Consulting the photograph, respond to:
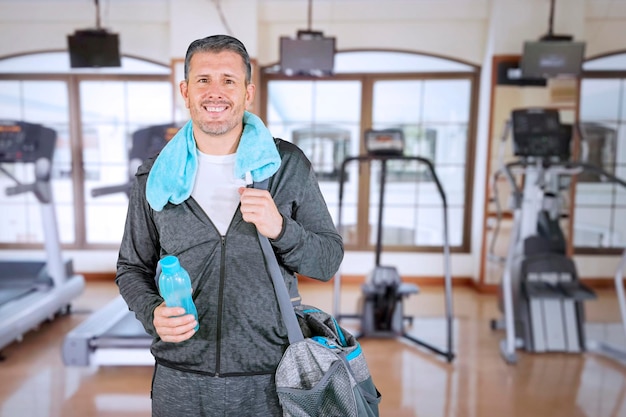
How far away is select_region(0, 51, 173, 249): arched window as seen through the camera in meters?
4.90

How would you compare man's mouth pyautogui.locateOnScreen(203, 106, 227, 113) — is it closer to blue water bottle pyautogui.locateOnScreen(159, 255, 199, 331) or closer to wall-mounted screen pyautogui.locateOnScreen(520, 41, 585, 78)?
blue water bottle pyautogui.locateOnScreen(159, 255, 199, 331)

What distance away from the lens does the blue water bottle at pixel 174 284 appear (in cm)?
91

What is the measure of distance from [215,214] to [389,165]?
441cm

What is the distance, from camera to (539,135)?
3.41 metres

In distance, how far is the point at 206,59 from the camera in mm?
997

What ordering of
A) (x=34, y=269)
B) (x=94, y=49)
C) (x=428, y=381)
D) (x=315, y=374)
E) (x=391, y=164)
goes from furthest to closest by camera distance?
(x=391, y=164), (x=34, y=269), (x=94, y=49), (x=428, y=381), (x=315, y=374)

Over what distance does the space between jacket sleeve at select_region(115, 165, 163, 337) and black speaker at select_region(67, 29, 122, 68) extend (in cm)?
308

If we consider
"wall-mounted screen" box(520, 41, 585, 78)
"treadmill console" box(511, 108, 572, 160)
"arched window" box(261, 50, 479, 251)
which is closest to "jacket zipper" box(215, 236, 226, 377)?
"treadmill console" box(511, 108, 572, 160)

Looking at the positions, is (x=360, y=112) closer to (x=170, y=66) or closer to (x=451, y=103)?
(x=451, y=103)

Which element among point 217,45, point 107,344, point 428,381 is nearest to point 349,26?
point 428,381

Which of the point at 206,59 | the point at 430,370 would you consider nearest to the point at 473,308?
the point at 430,370

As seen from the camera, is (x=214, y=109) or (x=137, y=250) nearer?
(x=214, y=109)

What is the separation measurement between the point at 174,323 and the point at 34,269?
390 centimetres

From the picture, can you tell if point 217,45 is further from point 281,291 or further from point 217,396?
point 217,396
